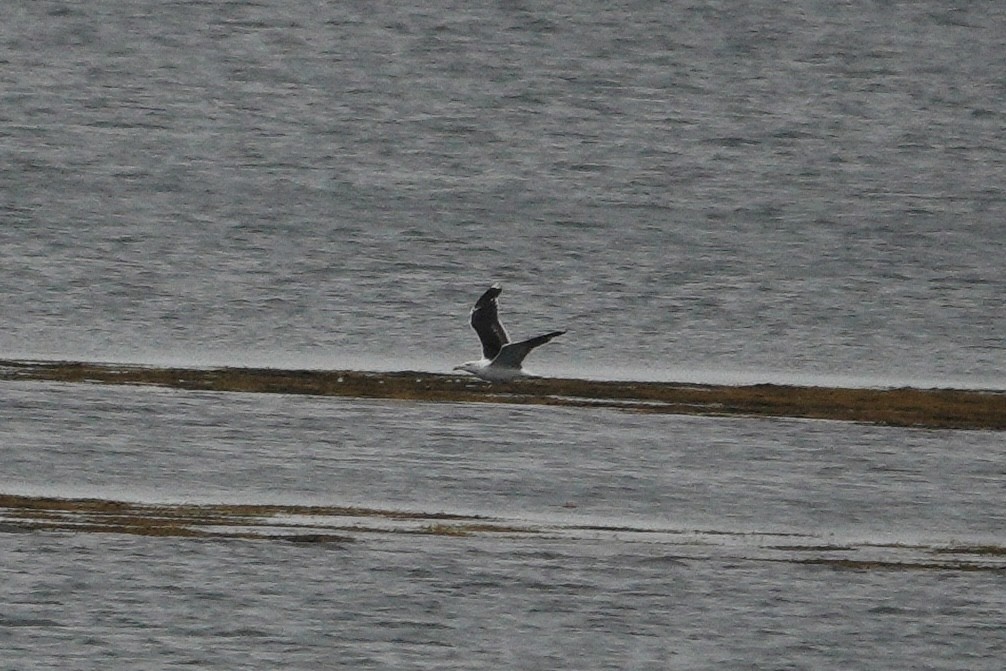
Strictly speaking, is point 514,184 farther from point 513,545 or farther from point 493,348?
point 513,545

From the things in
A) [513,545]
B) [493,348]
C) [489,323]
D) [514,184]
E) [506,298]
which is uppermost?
[489,323]

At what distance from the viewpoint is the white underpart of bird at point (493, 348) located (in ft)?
63.9

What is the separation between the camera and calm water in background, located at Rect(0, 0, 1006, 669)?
1717 cm

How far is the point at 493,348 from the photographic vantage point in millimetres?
20016

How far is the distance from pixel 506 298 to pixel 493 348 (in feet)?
25.3

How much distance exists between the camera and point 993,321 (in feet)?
90.0

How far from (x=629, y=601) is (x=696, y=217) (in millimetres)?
14785

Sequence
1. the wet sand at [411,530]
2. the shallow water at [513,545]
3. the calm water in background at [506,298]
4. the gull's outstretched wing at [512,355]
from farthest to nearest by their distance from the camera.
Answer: the gull's outstretched wing at [512,355] < the wet sand at [411,530] < the calm water in background at [506,298] < the shallow water at [513,545]

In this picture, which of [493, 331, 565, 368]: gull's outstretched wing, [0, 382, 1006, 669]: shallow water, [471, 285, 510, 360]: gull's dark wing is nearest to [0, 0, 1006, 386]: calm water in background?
[0, 382, 1006, 669]: shallow water

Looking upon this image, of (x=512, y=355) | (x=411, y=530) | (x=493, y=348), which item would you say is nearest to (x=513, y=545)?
(x=411, y=530)

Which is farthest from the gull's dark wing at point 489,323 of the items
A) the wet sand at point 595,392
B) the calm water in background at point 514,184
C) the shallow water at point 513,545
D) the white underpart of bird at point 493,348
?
the calm water in background at point 514,184

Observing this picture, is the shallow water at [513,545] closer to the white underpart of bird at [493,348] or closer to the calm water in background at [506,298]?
the calm water in background at [506,298]

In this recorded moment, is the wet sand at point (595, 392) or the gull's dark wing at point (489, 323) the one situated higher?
the gull's dark wing at point (489, 323)

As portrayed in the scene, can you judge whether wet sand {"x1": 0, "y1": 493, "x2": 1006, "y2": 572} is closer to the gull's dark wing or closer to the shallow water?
the shallow water
